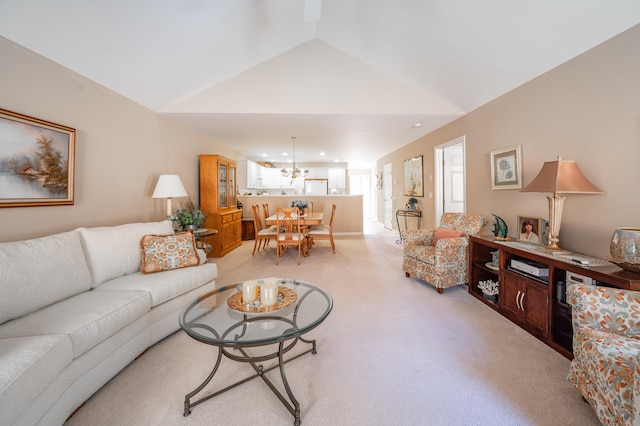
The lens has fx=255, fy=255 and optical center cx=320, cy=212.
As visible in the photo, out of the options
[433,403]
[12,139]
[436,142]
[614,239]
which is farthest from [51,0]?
[436,142]

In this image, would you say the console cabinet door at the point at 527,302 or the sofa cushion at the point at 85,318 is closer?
the sofa cushion at the point at 85,318

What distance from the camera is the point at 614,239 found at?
5.28 feet

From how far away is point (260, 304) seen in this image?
5.28 ft

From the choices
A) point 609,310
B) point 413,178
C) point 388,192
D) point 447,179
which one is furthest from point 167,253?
point 388,192

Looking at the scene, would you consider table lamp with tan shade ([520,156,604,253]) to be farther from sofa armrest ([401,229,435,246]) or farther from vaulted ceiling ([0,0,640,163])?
sofa armrest ([401,229,435,246])

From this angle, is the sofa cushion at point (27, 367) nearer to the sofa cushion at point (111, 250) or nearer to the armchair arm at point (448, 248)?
the sofa cushion at point (111, 250)

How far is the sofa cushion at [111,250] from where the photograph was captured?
6.75 feet

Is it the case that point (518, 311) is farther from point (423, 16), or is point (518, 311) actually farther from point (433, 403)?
point (423, 16)

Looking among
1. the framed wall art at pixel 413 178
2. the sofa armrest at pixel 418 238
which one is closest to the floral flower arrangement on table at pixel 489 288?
the sofa armrest at pixel 418 238

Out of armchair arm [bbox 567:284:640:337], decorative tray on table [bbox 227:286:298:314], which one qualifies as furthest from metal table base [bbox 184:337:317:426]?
armchair arm [bbox 567:284:640:337]

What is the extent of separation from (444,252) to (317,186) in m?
7.27

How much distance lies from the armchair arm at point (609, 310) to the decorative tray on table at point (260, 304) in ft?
5.29

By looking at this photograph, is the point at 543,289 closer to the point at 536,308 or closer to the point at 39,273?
the point at 536,308

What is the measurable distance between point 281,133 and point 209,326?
13.8 feet
